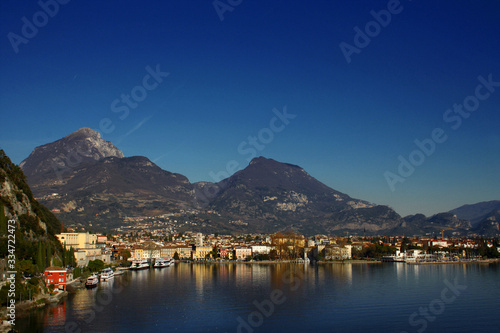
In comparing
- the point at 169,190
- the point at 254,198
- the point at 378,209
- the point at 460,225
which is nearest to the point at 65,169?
the point at 169,190

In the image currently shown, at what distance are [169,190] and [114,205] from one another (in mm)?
45105

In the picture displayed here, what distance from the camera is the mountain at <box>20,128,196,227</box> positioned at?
12331cm

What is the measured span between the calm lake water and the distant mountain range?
92.9 metres

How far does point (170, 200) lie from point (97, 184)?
81.4 ft

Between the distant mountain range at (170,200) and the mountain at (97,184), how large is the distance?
24 centimetres

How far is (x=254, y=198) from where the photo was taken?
174125 millimetres

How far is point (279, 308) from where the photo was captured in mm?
Result: 21047

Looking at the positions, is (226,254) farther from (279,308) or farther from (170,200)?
(170,200)

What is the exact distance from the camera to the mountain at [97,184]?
12331cm

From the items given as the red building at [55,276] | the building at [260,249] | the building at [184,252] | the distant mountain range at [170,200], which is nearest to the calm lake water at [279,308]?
the red building at [55,276]

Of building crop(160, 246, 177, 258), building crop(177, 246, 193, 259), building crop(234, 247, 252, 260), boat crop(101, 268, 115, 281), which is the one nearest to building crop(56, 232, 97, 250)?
boat crop(101, 268, 115, 281)

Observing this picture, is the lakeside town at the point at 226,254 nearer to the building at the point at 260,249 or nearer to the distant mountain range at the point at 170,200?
the building at the point at 260,249

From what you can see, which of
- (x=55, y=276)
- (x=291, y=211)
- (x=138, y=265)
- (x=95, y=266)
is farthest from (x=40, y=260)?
(x=291, y=211)

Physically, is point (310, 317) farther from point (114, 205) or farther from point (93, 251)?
point (114, 205)
